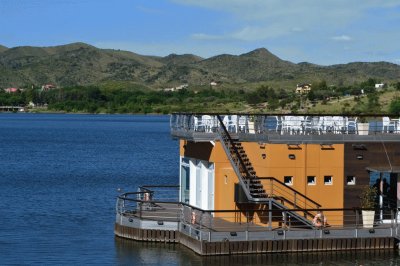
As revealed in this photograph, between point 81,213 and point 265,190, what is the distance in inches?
634

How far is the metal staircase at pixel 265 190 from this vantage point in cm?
3112

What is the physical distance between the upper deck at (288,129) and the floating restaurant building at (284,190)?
0.04 metres

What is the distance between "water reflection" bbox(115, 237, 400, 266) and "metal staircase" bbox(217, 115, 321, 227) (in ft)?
4.31

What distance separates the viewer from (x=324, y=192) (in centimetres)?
3275

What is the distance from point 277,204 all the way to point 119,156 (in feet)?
227

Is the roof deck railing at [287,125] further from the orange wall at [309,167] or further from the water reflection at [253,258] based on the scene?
the water reflection at [253,258]

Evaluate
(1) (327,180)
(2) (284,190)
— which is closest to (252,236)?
(2) (284,190)

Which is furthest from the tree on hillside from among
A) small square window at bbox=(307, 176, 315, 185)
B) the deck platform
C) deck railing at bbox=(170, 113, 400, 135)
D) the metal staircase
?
the deck platform

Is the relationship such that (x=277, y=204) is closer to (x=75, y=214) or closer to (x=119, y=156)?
(x=75, y=214)

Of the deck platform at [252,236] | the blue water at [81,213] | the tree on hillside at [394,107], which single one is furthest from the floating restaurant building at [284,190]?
the tree on hillside at [394,107]

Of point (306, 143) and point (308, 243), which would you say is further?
point (306, 143)

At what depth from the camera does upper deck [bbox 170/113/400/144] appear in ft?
107

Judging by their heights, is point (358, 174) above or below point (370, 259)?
above

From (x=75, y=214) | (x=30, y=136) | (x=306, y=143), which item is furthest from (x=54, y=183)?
(x=30, y=136)
